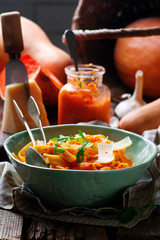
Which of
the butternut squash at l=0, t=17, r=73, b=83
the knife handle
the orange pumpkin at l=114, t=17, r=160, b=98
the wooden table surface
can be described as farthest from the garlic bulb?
the wooden table surface

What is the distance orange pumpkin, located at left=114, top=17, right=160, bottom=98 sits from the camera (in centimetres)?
190

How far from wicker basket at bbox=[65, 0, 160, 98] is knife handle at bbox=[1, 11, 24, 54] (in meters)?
0.61

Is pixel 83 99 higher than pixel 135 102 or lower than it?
higher

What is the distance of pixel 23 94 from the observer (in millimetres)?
1413

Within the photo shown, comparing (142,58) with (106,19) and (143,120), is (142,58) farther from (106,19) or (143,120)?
(143,120)

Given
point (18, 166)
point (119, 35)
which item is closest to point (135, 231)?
point (18, 166)

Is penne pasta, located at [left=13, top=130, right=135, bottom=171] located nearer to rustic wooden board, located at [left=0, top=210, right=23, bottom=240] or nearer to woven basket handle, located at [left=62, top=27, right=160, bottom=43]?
rustic wooden board, located at [left=0, top=210, right=23, bottom=240]

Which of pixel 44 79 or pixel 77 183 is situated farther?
pixel 44 79

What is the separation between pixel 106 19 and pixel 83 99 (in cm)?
93

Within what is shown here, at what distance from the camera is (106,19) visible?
218 cm

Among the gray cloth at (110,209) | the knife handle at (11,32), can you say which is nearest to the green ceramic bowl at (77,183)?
the gray cloth at (110,209)

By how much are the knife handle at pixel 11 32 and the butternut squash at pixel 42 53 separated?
1.34ft

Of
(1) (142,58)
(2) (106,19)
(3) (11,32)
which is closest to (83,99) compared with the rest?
(3) (11,32)

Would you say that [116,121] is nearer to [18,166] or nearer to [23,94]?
Answer: [23,94]
